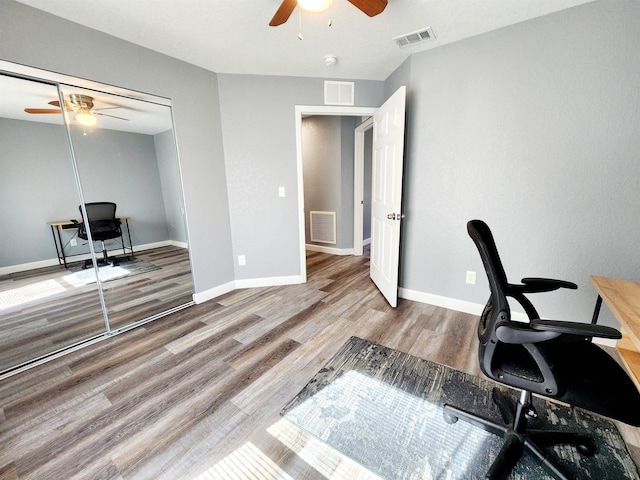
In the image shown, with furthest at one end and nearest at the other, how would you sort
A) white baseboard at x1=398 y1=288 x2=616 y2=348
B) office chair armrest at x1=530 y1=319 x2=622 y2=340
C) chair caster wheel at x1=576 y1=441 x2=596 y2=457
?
white baseboard at x1=398 y1=288 x2=616 y2=348
chair caster wheel at x1=576 y1=441 x2=596 y2=457
office chair armrest at x1=530 y1=319 x2=622 y2=340

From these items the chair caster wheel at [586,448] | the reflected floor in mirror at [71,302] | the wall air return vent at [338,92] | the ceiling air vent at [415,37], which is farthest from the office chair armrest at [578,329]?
the reflected floor in mirror at [71,302]

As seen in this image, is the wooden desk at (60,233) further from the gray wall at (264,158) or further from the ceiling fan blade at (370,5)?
the ceiling fan blade at (370,5)

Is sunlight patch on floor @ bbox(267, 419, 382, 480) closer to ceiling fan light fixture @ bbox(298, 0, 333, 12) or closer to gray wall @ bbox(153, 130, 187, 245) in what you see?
gray wall @ bbox(153, 130, 187, 245)

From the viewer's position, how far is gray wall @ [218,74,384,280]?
2812 mm

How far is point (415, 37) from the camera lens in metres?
2.10

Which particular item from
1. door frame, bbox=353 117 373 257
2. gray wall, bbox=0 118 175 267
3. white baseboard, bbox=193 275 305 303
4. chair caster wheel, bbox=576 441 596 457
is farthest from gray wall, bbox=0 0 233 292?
chair caster wheel, bbox=576 441 596 457

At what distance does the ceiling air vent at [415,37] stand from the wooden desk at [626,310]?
213 centimetres

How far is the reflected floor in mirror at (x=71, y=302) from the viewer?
2.09 meters

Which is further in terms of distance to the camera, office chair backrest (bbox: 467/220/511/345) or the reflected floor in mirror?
the reflected floor in mirror

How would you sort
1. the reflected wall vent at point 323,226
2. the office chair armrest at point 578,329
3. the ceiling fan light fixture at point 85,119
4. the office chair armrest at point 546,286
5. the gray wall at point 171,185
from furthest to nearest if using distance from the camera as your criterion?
the reflected wall vent at point 323,226 < the gray wall at point 171,185 < the ceiling fan light fixture at point 85,119 < the office chair armrest at point 546,286 < the office chair armrest at point 578,329

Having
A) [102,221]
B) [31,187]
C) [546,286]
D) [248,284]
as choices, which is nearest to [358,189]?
[248,284]

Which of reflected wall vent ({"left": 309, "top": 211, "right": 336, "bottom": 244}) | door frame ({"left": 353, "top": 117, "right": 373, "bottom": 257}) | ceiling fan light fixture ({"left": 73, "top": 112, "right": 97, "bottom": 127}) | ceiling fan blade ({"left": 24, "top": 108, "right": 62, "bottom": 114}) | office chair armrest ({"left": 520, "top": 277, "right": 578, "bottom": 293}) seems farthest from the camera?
reflected wall vent ({"left": 309, "top": 211, "right": 336, "bottom": 244})

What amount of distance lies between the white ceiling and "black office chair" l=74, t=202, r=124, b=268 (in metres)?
1.36

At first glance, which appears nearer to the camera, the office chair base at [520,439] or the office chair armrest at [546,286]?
the office chair base at [520,439]
